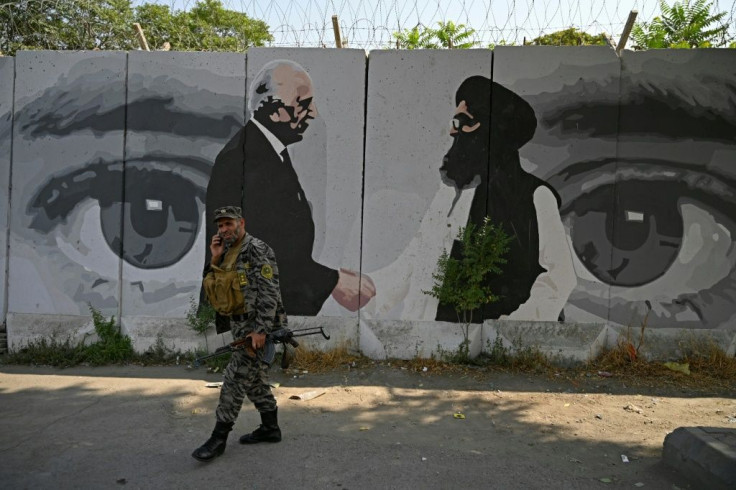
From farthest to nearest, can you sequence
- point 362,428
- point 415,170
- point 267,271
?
point 415,170
point 362,428
point 267,271

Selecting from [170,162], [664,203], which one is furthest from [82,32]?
[664,203]

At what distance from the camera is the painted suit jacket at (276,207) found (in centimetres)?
604

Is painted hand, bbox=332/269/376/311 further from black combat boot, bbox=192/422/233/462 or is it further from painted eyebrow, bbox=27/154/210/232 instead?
black combat boot, bbox=192/422/233/462

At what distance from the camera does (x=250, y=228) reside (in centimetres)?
609

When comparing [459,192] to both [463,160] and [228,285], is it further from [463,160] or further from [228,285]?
[228,285]

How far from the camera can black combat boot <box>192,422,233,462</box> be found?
365 centimetres

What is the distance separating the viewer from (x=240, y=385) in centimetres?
380

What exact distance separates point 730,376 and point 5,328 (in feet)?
25.2

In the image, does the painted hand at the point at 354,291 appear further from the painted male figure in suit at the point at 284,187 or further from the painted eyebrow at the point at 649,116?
the painted eyebrow at the point at 649,116

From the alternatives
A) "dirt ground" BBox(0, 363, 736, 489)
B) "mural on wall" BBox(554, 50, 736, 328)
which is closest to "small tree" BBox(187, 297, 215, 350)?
"dirt ground" BBox(0, 363, 736, 489)

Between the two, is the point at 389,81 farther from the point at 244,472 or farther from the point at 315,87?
the point at 244,472

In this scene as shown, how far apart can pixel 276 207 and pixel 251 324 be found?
7.81ft

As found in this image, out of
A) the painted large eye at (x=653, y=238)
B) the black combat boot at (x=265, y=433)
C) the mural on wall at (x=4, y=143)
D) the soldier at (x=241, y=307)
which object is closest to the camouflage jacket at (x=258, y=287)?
the soldier at (x=241, y=307)

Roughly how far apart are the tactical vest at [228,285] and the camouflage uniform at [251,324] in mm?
34
